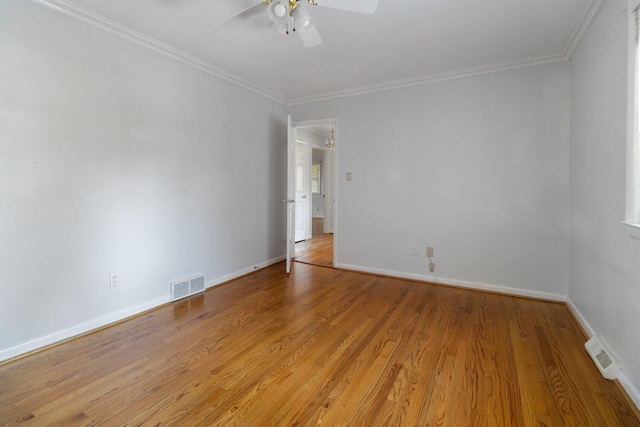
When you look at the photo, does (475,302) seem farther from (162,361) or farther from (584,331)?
(162,361)

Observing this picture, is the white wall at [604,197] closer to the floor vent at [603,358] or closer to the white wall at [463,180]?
the floor vent at [603,358]

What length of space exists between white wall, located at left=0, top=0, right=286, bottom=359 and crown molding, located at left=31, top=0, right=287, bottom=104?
0.16 feet

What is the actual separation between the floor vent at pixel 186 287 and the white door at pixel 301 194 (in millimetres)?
3091

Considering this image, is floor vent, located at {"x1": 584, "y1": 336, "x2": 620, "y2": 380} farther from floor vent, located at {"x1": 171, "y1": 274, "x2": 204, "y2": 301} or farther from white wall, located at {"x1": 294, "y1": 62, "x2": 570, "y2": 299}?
floor vent, located at {"x1": 171, "y1": 274, "x2": 204, "y2": 301}

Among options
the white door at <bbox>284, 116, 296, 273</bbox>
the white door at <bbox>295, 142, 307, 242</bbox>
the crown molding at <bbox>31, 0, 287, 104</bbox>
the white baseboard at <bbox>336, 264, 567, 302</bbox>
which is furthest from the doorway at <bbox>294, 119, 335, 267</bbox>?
the crown molding at <bbox>31, 0, 287, 104</bbox>

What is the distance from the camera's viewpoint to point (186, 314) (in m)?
2.72

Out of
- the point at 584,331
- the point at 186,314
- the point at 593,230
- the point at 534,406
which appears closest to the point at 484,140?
the point at 593,230

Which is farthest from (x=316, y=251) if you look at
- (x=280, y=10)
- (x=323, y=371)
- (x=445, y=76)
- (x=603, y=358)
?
(x=280, y=10)

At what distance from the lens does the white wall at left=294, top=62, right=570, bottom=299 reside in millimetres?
3021

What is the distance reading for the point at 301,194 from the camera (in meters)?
6.34

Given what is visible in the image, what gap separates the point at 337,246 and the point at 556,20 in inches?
126

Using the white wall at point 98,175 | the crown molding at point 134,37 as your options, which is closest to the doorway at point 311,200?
the crown molding at point 134,37

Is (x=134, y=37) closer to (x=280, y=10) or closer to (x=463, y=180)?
(x=280, y=10)

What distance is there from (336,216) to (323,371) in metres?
2.56
